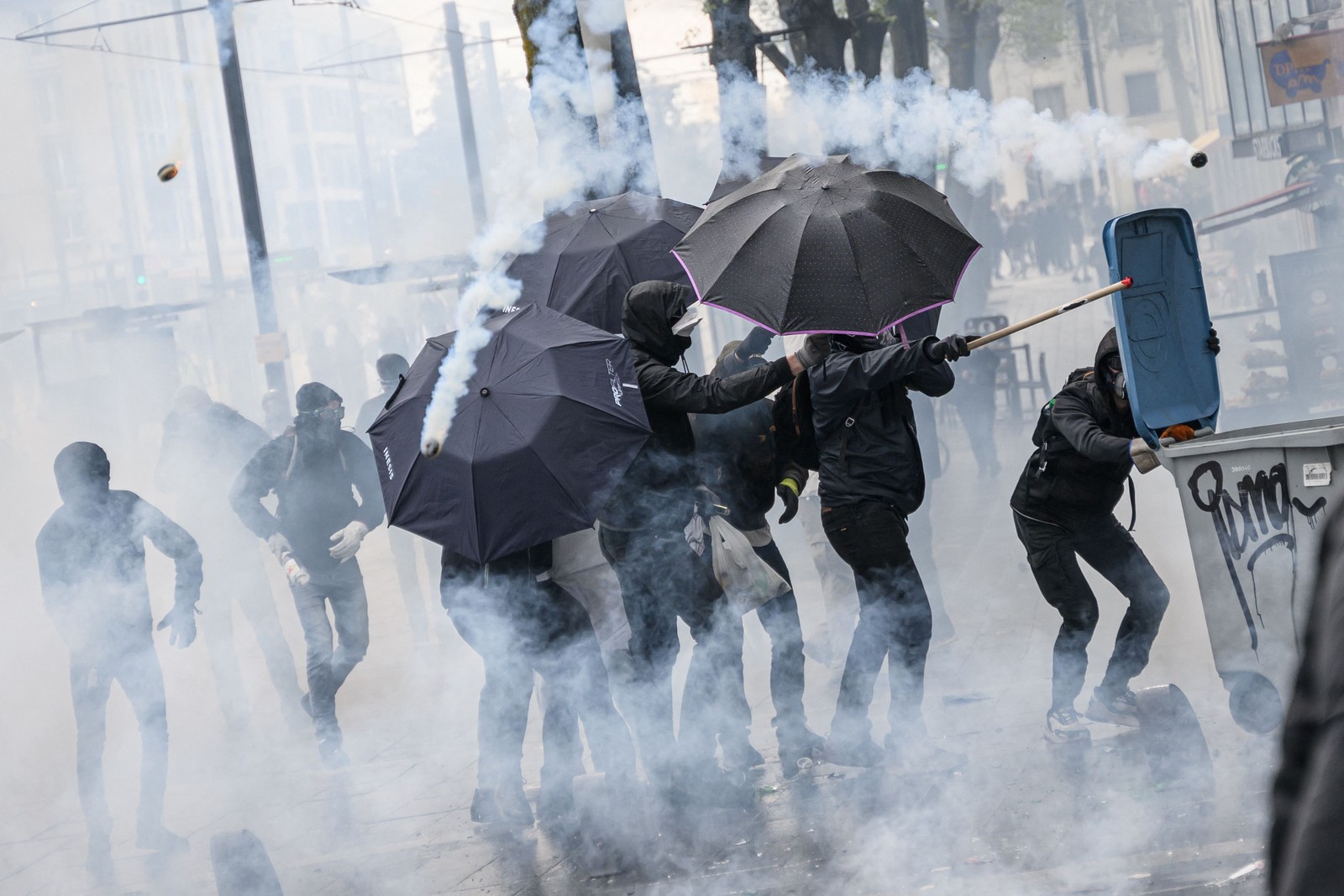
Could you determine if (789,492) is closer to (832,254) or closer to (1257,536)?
(832,254)

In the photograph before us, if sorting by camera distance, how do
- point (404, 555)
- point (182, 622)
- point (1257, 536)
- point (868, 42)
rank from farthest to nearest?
point (868, 42) → point (404, 555) → point (182, 622) → point (1257, 536)

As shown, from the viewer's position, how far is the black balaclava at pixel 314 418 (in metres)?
5.84

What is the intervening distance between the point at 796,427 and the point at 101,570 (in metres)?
2.61

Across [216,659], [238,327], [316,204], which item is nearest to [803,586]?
[216,659]

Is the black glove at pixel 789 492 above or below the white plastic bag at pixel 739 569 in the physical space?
above

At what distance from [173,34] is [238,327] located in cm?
743

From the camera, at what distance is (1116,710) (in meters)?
4.55

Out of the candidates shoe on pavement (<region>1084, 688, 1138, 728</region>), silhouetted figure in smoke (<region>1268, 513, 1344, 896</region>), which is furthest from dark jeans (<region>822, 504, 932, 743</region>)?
silhouetted figure in smoke (<region>1268, 513, 1344, 896</region>)

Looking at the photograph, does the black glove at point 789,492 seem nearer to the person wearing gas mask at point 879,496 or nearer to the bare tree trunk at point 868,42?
the person wearing gas mask at point 879,496

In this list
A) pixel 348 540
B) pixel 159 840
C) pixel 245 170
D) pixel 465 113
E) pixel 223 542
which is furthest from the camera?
pixel 465 113

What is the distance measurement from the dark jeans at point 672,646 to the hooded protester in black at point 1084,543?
1.05 m

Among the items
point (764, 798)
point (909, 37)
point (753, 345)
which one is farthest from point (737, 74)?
point (764, 798)

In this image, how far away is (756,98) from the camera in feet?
25.7

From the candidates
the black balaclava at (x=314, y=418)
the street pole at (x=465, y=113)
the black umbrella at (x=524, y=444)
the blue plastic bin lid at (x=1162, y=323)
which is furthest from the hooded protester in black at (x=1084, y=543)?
the street pole at (x=465, y=113)
